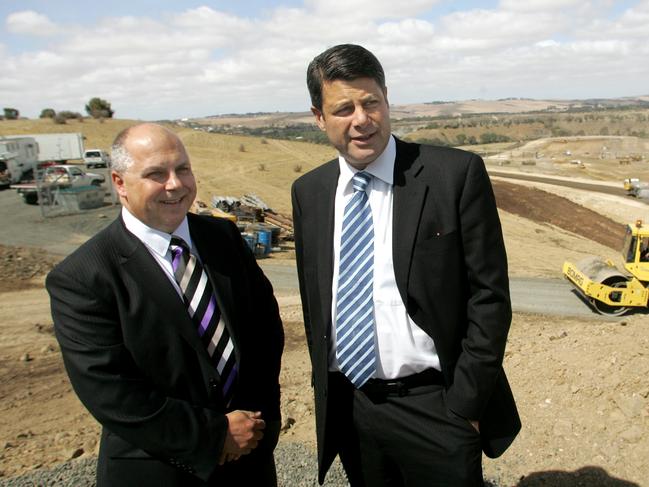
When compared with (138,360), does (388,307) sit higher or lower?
higher

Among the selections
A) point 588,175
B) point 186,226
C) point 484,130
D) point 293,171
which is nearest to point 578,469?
point 186,226

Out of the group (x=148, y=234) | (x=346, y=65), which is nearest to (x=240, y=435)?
(x=148, y=234)

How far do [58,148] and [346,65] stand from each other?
3852cm

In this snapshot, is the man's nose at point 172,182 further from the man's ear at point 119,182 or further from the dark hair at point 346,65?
the dark hair at point 346,65

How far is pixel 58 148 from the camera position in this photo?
119 ft

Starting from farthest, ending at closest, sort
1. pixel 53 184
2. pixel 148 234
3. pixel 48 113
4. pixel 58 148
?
pixel 48 113 → pixel 58 148 → pixel 53 184 → pixel 148 234

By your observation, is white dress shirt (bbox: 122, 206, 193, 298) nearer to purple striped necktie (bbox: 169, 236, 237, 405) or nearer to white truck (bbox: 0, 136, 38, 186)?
purple striped necktie (bbox: 169, 236, 237, 405)

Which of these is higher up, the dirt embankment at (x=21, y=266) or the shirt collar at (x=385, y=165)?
the shirt collar at (x=385, y=165)

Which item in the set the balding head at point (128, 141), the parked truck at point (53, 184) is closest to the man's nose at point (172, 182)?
the balding head at point (128, 141)

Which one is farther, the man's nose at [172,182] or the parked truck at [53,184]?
the parked truck at [53,184]

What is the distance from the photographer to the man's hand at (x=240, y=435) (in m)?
2.54

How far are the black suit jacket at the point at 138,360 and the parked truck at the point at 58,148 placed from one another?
123ft

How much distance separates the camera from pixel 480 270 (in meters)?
2.47

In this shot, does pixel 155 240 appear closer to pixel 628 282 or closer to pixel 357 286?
pixel 357 286
